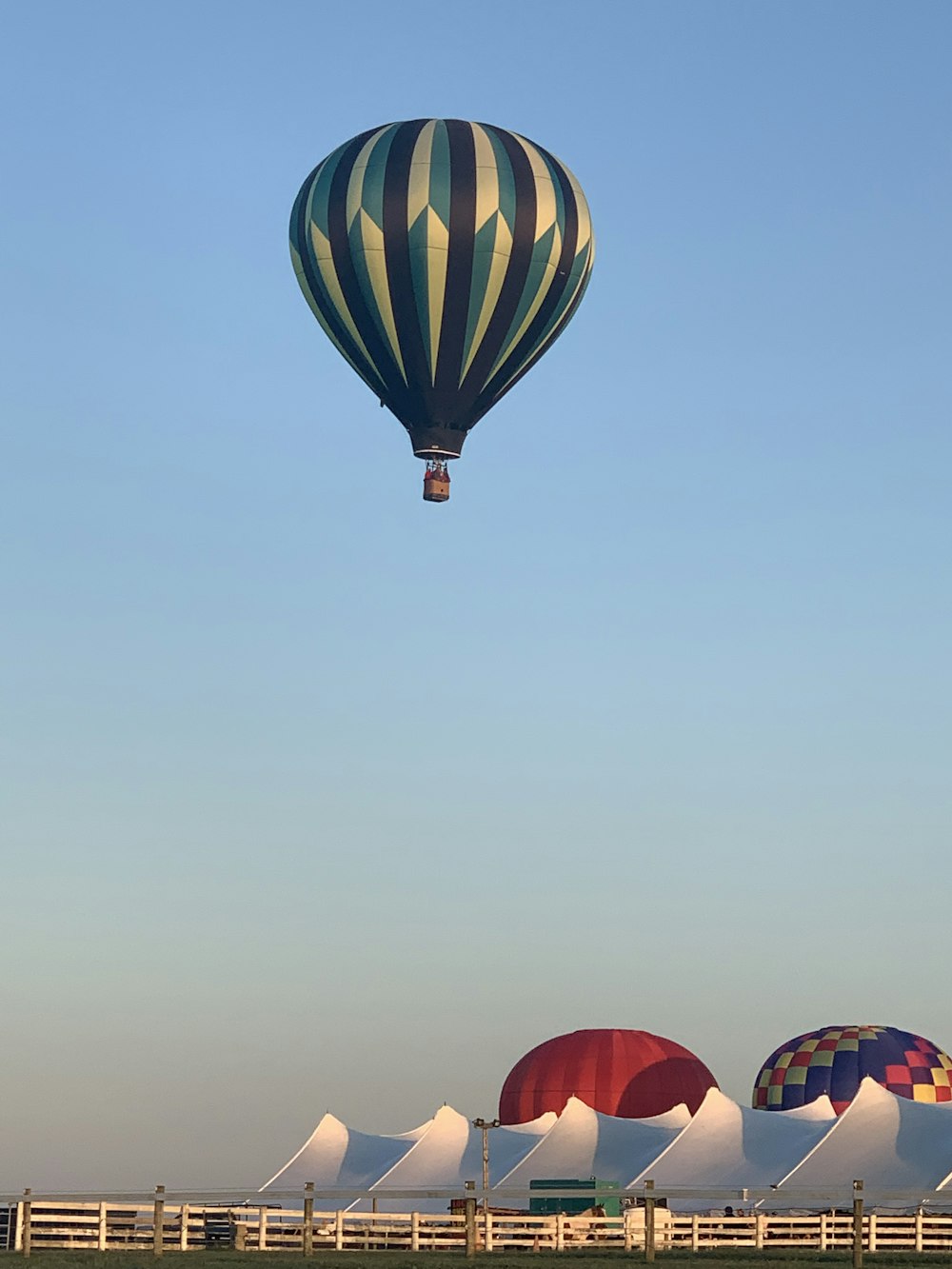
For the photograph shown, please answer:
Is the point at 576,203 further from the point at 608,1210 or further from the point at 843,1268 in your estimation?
the point at 843,1268

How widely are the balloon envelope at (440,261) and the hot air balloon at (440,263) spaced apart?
0.14ft

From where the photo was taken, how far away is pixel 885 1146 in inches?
2633

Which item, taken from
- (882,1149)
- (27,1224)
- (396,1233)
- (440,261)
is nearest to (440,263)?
(440,261)

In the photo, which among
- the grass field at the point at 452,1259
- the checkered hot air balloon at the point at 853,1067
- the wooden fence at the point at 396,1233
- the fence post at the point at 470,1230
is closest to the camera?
the grass field at the point at 452,1259

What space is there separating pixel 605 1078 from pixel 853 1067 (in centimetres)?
1018

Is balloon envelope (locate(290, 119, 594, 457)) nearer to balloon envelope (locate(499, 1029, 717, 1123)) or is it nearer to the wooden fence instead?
the wooden fence

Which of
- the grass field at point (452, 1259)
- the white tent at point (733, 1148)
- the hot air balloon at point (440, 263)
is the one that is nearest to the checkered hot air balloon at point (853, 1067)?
the white tent at point (733, 1148)

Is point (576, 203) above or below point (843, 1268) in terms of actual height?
above

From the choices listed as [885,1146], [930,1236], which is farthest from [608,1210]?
[930,1236]

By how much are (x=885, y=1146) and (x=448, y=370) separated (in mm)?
28148

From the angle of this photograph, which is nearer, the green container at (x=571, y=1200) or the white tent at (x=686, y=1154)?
the white tent at (x=686, y=1154)

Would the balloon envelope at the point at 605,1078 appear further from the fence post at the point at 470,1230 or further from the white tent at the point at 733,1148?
the fence post at the point at 470,1230

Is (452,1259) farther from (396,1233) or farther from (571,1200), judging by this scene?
(571,1200)

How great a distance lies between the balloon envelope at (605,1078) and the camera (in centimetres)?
9194
